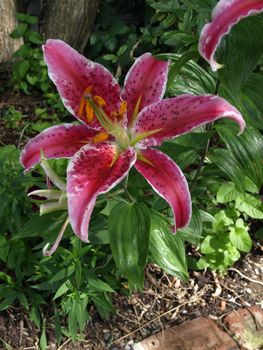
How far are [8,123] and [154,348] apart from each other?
115cm

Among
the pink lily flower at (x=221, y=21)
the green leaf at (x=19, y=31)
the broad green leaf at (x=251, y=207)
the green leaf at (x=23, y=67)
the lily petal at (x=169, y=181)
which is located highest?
the pink lily flower at (x=221, y=21)

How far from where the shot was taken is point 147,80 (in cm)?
105

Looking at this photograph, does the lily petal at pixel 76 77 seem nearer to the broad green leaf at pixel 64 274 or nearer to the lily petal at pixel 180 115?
the lily petal at pixel 180 115

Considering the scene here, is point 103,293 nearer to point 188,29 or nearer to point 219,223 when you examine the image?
point 219,223

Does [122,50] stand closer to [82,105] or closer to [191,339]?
[191,339]

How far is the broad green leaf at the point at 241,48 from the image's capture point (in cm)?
83

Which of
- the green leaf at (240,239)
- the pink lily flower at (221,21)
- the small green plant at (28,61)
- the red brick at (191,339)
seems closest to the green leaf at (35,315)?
the red brick at (191,339)

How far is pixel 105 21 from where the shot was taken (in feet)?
8.14

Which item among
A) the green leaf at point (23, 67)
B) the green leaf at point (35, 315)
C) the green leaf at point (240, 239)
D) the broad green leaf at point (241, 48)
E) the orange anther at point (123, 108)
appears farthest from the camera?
the green leaf at point (23, 67)

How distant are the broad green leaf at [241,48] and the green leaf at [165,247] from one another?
50cm

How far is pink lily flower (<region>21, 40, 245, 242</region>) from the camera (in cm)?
94

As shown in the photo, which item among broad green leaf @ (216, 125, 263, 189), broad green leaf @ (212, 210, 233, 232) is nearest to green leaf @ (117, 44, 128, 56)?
broad green leaf @ (212, 210, 233, 232)

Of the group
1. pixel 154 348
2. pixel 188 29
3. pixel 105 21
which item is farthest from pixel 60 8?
pixel 154 348

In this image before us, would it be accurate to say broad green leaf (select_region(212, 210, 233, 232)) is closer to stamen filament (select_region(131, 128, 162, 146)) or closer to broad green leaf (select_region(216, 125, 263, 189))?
broad green leaf (select_region(216, 125, 263, 189))
